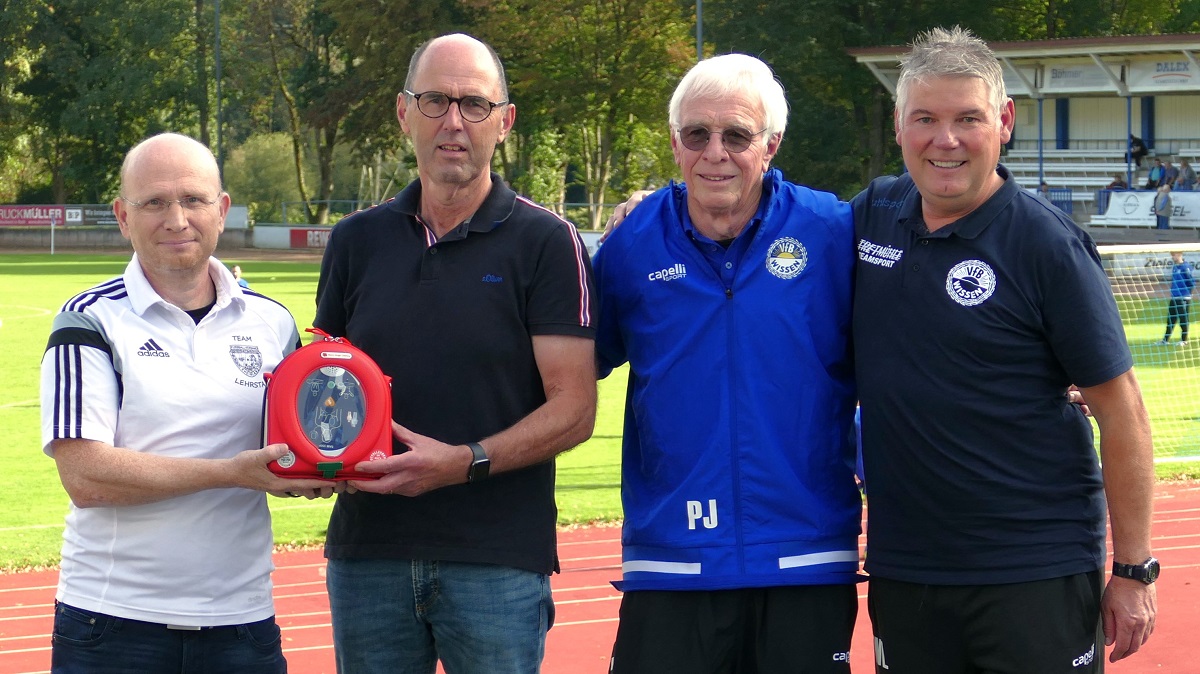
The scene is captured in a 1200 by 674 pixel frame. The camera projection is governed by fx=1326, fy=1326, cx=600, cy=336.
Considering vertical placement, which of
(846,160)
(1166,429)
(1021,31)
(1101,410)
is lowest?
(1166,429)

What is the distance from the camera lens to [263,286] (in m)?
31.4

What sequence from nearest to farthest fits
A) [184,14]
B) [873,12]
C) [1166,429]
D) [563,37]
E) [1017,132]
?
[1166,429]
[1017,132]
[873,12]
[563,37]
[184,14]

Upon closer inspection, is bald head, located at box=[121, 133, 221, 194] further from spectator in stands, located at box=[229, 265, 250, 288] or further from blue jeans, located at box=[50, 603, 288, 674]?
blue jeans, located at box=[50, 603, 288, 674]

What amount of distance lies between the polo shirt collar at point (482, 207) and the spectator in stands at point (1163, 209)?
3139 centimetres

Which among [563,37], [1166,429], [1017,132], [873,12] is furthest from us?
[563,37]

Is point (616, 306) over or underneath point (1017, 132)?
underneath

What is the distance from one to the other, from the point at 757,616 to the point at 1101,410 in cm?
103

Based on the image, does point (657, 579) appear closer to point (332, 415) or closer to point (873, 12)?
point (332, 415)

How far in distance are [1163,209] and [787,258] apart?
3135cm

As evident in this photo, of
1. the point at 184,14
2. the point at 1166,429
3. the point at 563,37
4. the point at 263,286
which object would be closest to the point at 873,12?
the point at 563,37

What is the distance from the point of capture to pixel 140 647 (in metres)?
3.31

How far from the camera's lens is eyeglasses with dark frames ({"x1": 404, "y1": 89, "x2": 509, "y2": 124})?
11.6ft

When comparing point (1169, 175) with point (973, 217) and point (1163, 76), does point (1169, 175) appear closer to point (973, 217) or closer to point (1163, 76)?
point (1163, 76)

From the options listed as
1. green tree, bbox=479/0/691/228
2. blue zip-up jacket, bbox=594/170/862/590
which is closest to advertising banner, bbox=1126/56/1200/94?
Answer: green tree, bbox=479/0/691/228
